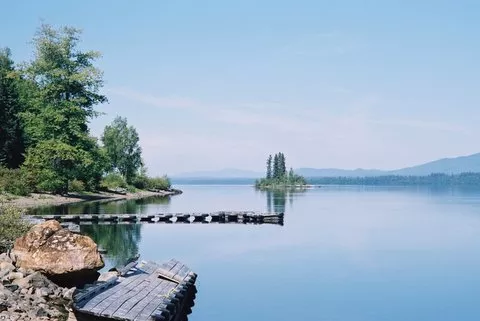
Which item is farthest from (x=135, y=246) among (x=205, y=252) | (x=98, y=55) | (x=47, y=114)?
(x=98, y=55)

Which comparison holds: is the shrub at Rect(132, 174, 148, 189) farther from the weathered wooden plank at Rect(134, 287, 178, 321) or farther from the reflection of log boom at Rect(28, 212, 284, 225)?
the weathered wooden plank at Rect(134, 287, 178, 321)

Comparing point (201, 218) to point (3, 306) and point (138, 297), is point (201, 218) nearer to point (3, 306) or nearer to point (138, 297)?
point (138, 297)

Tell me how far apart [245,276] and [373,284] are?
653cm

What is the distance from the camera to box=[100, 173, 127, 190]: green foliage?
95356mm

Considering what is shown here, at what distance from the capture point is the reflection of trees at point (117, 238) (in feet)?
106

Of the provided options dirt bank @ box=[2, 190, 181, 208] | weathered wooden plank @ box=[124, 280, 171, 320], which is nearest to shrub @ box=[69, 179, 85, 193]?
dirt bank @ box=[2, 190, 181, 208]

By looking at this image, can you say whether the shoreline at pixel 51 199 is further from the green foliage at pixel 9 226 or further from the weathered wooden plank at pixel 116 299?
the weathered wooden plank at pixel 116 299

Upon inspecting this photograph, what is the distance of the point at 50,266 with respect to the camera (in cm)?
2005

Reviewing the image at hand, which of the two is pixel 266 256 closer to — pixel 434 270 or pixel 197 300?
pixel 434 270

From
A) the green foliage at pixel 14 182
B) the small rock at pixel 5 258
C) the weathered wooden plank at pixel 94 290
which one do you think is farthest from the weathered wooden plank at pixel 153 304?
the green foliage at pixel 14 182

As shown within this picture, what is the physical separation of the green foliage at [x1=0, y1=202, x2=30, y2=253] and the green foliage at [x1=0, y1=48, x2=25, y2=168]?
4187 cm

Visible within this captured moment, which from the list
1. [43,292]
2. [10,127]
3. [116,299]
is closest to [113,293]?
[116,299]

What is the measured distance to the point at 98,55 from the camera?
6894 cm

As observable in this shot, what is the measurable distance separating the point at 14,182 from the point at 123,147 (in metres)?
50.0
